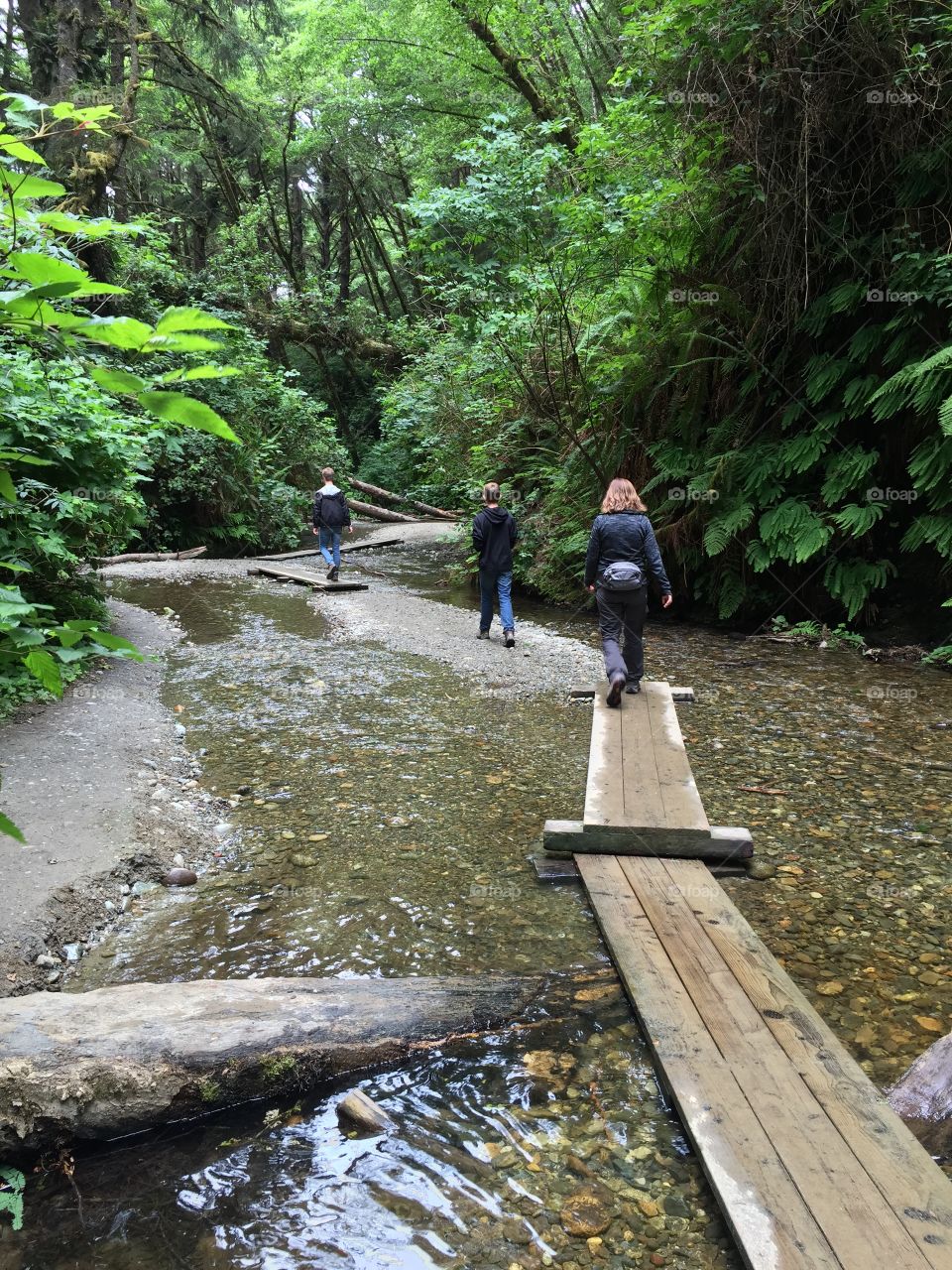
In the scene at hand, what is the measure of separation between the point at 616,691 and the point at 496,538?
153 inches

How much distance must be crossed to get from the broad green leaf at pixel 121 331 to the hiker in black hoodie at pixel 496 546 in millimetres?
9209

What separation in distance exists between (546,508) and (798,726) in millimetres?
7406

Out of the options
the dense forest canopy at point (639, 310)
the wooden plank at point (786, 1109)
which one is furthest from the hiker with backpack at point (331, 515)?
the wooden plank at point (786, 1109)

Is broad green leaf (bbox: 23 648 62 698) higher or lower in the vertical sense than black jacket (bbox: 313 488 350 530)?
higher

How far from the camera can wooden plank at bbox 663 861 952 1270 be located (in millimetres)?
2277

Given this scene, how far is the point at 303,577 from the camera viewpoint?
51.5 ft

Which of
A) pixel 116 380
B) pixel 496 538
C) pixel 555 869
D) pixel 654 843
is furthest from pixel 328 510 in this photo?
pixel 116 380

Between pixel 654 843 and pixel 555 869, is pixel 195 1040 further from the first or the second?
pixel 654 843

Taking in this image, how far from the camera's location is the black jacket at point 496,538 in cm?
1035

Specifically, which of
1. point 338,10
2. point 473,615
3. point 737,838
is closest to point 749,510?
point 473,615

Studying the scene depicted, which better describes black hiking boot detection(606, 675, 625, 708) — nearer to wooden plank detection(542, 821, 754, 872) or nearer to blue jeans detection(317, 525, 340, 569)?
wooden plank detection(542, 821, 754, 872)

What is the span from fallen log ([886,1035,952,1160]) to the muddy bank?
11.5 feet

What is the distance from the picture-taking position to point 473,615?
42.9 ft

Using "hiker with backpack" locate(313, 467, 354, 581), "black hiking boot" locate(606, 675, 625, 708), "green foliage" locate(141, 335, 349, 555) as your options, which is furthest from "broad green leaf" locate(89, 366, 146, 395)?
"green foliage" locate(141, 335, 349, 555)
